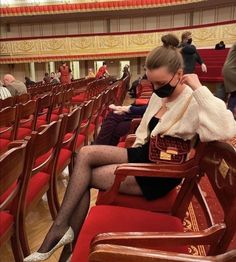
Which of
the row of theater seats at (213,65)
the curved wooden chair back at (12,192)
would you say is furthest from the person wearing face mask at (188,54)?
the curved wooden chair back at (12,192)

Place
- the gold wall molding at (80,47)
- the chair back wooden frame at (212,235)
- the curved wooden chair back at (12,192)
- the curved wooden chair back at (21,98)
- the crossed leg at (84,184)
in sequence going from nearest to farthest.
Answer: the chair back wooden frame at (212,235) → the curved wooden chair back at (12,192) → the crossed leg at (84,184) → the curved wooden chair back at (21,98) → the gold wall molding at (80,47)

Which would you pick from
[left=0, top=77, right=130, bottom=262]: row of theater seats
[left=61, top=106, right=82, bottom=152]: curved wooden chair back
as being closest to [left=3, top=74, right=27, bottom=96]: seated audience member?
[left=61, top=106, right=82, bottom=152]: curved wooden chair back

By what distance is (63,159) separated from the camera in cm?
223

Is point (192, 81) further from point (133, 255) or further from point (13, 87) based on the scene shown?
point (13, 87)

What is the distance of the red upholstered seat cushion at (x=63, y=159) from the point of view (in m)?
2.17

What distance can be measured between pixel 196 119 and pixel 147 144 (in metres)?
0.30

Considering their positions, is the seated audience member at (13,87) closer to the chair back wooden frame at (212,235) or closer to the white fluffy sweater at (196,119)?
the white fluffy sweater at (196,119)

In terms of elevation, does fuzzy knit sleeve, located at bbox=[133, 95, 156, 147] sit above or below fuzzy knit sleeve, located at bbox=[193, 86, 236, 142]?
below

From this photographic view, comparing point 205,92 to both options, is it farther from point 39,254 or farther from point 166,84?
point 39,254

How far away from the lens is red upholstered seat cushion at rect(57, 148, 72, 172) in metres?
2.17

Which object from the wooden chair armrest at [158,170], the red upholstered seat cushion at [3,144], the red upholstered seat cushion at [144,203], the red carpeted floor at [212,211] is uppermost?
the wooden chair armrest at [158,170]

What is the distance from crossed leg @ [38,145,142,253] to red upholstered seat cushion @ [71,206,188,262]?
0.56ft

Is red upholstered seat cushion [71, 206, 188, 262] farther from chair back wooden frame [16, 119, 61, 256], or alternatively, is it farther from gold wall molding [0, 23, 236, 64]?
gold wall molding [0, 23, 236, 64]

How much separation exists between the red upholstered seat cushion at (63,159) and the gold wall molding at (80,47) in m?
10.6
